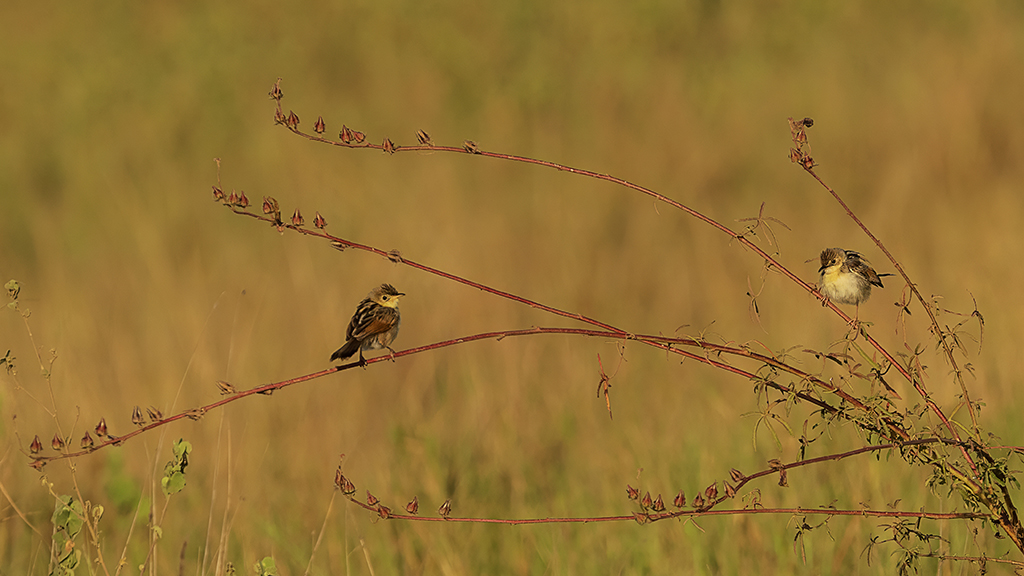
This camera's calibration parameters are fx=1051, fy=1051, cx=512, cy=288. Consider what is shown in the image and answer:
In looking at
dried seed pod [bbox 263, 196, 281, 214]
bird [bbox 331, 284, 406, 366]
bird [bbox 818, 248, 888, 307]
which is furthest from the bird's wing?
bird [bbox 818, 248, 888, 307]

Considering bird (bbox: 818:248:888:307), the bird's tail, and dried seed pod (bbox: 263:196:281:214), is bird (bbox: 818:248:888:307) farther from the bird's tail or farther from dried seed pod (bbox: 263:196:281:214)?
dried seed pod (bbox: 263:196:281:214)

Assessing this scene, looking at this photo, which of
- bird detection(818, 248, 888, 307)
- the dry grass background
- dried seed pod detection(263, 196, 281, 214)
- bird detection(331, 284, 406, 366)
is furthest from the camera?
the dry grass background

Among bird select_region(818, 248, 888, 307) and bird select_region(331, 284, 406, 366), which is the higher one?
bird select_region(818, 248, 888, 307)

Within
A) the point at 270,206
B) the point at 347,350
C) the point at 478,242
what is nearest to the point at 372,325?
the point at 347,350

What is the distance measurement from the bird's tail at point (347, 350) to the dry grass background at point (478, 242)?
20.0 inches

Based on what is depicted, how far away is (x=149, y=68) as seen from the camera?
1310cm

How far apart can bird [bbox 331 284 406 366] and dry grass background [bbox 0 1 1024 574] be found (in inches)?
20.4

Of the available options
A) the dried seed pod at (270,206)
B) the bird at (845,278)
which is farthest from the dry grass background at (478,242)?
the bird at (845,278)

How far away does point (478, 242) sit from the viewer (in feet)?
30.5

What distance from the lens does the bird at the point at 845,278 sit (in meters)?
3.62

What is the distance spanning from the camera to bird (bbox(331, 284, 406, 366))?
3.78 meters

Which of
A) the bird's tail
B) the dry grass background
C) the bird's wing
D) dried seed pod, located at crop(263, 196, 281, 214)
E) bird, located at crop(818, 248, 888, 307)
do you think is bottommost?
dried seed pod, located at crop(263, 196, 281, 214)

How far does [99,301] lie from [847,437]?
662 centimetres

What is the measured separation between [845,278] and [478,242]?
5848 mm
